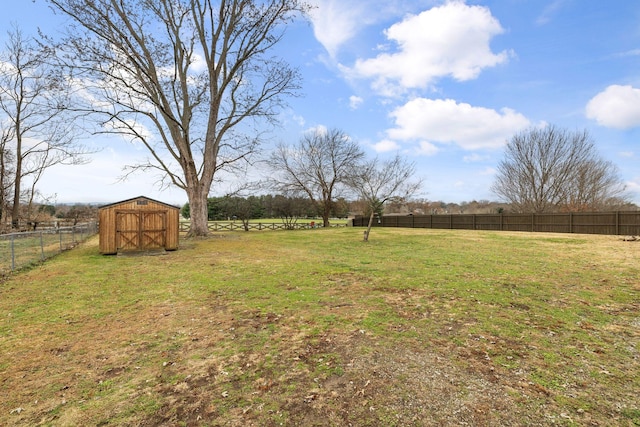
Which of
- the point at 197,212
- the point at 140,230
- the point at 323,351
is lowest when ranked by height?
the point at 323,351

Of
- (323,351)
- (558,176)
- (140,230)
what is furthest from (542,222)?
(140,230)

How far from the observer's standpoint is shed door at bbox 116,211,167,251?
11.9 meters

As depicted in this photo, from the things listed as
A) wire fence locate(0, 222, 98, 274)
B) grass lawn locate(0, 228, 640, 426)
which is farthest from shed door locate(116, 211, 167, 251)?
grass lawn locate(0, 228, 640, 426)

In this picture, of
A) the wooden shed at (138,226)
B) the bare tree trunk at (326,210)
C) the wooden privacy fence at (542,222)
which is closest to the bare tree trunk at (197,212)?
the wooden shed at (138,226)

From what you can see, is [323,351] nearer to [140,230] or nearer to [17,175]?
[140,230]

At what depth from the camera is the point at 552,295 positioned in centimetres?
569

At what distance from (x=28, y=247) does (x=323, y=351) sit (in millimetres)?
12883

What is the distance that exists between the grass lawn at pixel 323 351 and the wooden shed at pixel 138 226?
4533 mm

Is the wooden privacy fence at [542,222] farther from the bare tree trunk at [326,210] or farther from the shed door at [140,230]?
the shed door at [140,230]

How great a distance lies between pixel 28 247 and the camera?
34.6 ft

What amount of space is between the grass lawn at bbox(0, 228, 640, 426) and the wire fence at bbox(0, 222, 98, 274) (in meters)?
1.76

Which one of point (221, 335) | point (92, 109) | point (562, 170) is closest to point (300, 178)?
point (92, 109)

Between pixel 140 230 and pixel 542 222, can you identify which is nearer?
pixel 140 230

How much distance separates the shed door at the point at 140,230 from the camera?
11906 mm
